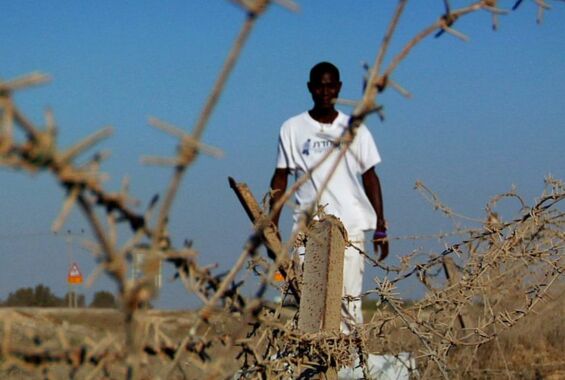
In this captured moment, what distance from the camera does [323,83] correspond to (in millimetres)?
6441

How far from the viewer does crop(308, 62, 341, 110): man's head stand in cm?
644

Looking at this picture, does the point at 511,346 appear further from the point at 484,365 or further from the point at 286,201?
the point at 286,201

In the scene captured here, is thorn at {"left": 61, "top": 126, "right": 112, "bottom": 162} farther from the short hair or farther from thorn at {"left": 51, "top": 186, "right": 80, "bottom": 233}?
the short hair

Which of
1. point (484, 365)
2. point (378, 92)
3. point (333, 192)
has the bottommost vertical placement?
point (484, 365)

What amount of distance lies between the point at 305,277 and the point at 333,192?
2377 millimetres

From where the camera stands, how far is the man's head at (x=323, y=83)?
644 centimetres

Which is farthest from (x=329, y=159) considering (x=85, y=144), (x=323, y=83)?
(x=85, y=144)

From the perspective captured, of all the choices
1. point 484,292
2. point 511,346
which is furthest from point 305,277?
point 511,346

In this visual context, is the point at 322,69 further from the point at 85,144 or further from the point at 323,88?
the point at 85,144

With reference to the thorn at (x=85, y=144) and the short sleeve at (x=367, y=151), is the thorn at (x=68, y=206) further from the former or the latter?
the short sleeve at (x=367, y=151)

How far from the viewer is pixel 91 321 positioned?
11.7m

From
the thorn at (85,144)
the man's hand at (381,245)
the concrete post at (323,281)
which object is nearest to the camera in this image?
the thorn at (85,144)

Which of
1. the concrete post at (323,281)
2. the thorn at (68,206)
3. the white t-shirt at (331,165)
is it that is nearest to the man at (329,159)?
the white t-shirt at (331,165)

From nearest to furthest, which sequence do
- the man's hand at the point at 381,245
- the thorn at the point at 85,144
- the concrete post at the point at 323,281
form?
the thorn at the point at 85,144
the concrete post at the point at 323,281
the man's hand at the point at 381,245
